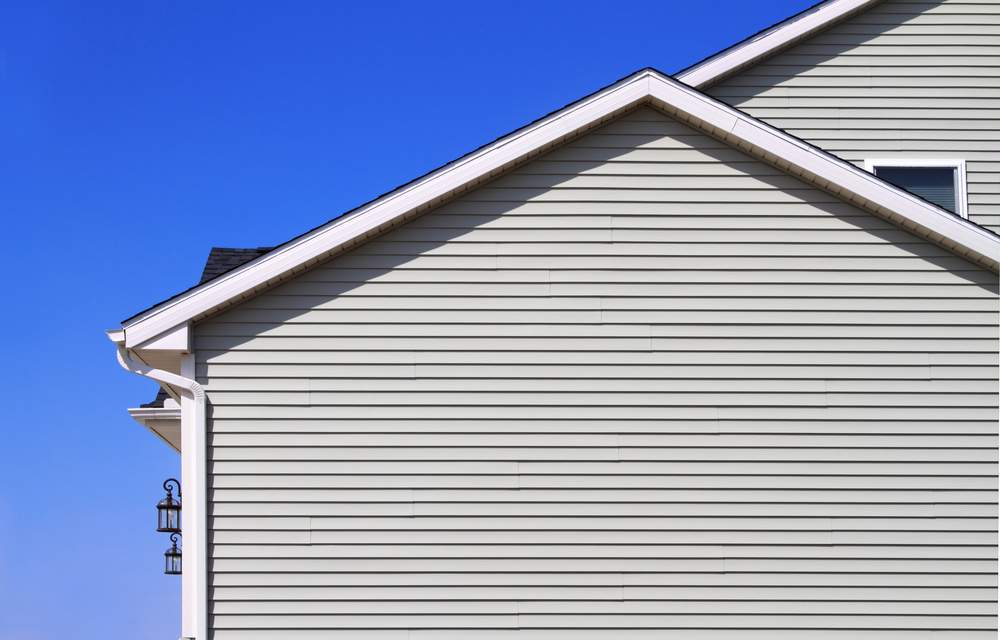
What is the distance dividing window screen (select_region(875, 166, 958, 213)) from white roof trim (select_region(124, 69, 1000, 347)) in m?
2.32

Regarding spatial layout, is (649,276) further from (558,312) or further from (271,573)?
(271,573)

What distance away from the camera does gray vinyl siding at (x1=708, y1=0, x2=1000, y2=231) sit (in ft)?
37.9

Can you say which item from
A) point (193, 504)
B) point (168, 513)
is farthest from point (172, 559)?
point (193, 504)

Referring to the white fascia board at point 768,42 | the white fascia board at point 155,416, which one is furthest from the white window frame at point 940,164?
the white fascia board at point 155,416

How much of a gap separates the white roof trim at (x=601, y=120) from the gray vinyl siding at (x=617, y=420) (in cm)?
19

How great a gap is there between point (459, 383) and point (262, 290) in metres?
1.75

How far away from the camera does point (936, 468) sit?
9.21 meters

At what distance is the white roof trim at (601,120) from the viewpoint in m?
8.99

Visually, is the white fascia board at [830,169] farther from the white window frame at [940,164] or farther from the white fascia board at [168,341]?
the white fascia board at [168,341]

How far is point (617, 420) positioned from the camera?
916 cm

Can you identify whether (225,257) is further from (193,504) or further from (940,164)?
(940,164)

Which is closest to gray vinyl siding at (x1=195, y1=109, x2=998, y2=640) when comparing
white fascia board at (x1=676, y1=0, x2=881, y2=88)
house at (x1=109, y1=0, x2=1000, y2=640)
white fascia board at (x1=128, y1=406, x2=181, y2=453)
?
house at (x1=109, y1=0, x2=1000, y2=640)

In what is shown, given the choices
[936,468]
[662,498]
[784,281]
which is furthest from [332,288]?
[936,468]

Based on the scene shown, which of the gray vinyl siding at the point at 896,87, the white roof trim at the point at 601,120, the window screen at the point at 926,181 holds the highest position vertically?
the gray vinyl siding at the point at 896,87
